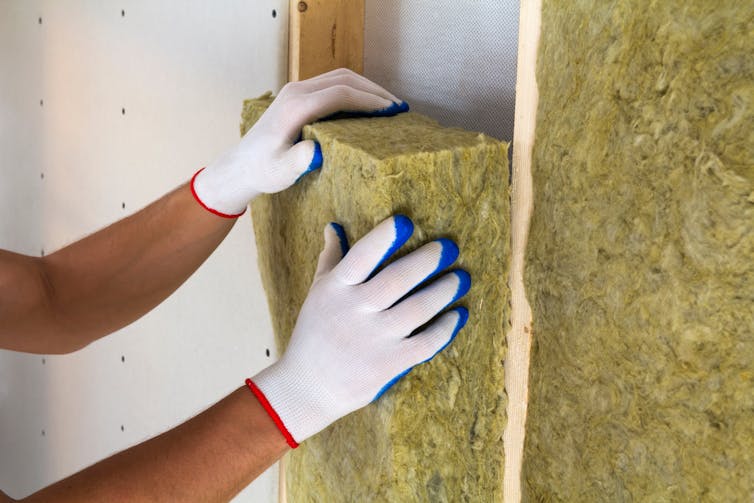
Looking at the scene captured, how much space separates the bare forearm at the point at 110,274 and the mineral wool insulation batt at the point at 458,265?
0.31m

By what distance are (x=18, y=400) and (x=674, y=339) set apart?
3.22m

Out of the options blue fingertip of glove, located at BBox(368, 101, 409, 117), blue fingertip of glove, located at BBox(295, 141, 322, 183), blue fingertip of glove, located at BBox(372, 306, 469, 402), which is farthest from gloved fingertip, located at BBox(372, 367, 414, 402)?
blue fingertip of glove, located at BBox(368, 101, 409, 117)

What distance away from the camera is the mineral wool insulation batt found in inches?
35.9

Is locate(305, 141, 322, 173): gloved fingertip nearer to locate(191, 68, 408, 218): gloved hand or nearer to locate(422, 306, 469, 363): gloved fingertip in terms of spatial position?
locate(191, 68, 408, 218): gloved hand

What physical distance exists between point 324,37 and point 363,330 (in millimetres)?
744

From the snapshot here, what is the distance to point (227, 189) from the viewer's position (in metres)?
1.22

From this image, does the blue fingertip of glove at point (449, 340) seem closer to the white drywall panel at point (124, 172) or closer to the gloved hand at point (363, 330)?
the gloved hand at point (363, 330)

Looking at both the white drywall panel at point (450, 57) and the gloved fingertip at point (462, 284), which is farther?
the white drywall panel at point (450, 57)

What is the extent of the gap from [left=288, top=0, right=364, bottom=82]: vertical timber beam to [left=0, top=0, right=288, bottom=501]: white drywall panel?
78 millimetres

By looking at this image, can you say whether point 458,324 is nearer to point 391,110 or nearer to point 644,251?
point 644,251

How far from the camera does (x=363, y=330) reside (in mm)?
934

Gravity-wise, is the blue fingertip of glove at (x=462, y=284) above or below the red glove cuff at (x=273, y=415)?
above

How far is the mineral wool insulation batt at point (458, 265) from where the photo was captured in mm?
911

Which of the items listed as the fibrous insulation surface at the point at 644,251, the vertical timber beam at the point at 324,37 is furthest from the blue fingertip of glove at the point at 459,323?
the vertical timber beam at the point at 324,37
